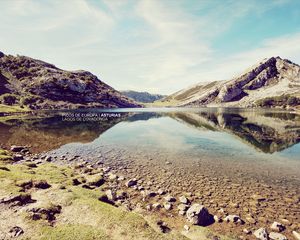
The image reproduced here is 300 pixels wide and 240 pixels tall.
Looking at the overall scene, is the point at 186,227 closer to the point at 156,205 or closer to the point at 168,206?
the point at 168,206

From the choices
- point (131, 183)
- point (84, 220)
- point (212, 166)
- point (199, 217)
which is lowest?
point (131, 183)

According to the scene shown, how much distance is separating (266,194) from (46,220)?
72.5ft

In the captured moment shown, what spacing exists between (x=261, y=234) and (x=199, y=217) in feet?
15.1

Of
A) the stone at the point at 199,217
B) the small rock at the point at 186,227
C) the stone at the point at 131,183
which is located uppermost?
the stone at the point at 199,217

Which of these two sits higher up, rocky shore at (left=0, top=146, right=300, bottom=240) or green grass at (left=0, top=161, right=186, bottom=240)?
green grass at (left=0, top=161, right=186, bottom=240)

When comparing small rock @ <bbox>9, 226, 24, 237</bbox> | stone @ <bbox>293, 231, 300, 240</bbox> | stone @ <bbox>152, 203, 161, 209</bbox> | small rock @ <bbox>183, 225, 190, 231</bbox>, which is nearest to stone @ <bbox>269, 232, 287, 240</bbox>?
stone @ <bbox>293, 231, 300, 240</bbox>

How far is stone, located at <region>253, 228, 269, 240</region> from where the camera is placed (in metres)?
14.9

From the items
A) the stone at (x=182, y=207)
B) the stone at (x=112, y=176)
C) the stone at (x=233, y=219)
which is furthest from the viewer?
the stone at (x=112, y=176)

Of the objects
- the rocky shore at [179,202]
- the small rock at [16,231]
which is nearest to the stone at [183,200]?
the rocky shore at [179,202]

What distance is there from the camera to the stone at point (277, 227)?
16027 mm

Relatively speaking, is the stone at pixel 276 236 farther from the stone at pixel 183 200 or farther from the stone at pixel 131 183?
the stone at pixel 131 183

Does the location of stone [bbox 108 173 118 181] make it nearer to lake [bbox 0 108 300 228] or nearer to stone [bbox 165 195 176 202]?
lake [bbox 0 108 300 228]

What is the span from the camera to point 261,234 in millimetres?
15086

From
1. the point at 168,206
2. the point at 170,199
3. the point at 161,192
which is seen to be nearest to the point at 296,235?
the point at 168,206
